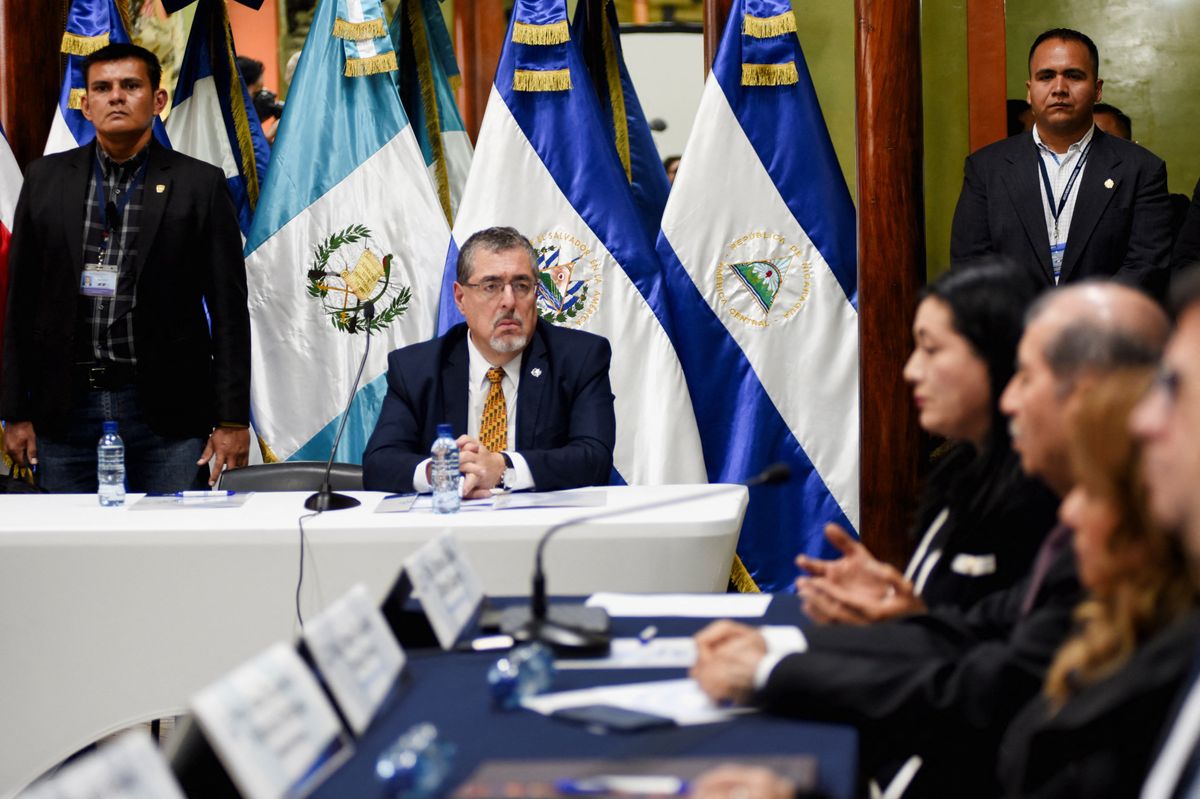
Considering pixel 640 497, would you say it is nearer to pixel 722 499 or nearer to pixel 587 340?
pixel 722 499

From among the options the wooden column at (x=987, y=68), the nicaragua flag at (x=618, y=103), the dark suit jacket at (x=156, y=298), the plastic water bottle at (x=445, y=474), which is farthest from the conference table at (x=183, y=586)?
the wooden column at (x=987, y=68)

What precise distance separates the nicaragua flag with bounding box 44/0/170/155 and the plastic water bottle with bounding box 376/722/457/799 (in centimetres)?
393

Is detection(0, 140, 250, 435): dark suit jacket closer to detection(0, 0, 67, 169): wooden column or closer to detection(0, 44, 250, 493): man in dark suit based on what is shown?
detection(0, 44, 250, 493): man in dark suit

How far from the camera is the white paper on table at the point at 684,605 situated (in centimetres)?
235

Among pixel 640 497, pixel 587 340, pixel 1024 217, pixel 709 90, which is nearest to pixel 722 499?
pixel 640 497

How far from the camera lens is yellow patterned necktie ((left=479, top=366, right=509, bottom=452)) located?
3846 mm

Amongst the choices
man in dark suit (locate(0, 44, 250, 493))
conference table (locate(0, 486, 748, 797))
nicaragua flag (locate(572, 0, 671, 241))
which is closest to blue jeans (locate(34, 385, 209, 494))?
man in dark suit (locate(0, 44, 250, 493))

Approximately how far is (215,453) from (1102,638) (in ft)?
11.0

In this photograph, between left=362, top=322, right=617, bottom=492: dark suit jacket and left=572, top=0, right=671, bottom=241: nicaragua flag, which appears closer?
left=362, top=322, right=617, bottom=492: dark suit jacket

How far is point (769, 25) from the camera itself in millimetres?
4895

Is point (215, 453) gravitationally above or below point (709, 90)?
below

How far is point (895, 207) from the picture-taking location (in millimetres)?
4648

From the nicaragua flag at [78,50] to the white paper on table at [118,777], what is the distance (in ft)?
13.6

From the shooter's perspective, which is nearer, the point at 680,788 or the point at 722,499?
the point at 680,788
